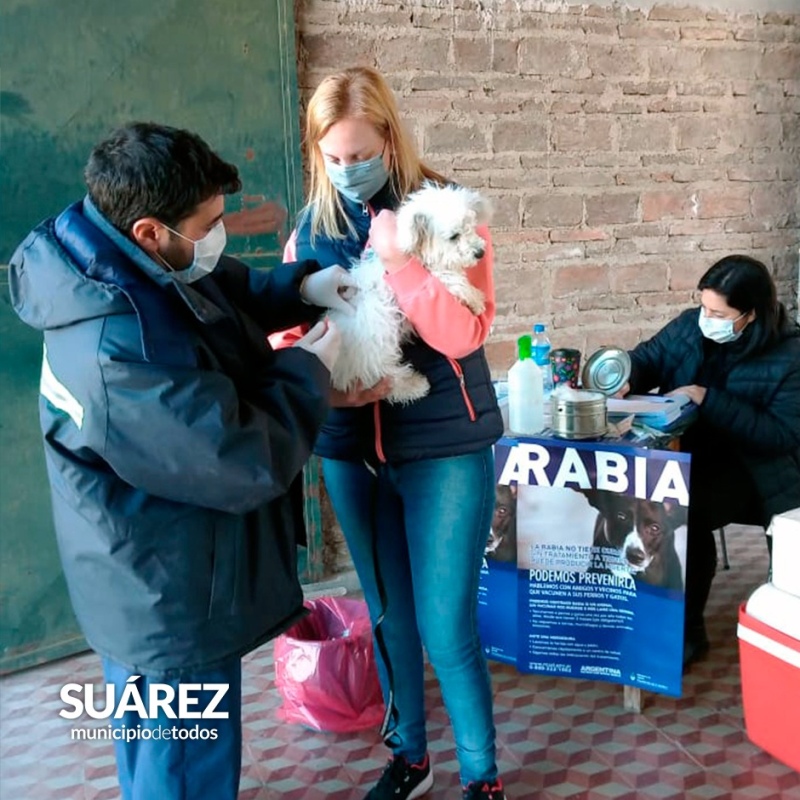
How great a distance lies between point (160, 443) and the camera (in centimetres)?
120

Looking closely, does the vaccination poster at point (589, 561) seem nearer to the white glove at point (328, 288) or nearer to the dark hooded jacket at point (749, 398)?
the dark hooded jacket at point (749, 398)

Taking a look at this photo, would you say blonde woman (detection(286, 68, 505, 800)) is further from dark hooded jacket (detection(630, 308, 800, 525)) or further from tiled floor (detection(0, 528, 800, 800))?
dark hooded jacket (detection(630, 308, 800, 525))

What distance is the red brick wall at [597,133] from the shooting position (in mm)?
3000

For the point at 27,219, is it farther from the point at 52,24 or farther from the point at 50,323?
the point at 50,323

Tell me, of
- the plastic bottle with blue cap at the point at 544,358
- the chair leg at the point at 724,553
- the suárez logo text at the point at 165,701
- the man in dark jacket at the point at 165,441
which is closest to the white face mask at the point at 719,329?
the plastic bottle with blue cap at the point at 544,358

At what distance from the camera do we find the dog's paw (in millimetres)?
1633

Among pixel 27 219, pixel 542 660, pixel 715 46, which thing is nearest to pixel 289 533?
pixel 542 660

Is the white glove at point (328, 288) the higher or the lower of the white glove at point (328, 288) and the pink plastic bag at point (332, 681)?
the higher

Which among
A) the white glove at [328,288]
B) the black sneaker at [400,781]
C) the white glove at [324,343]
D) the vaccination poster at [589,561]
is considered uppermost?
the white glove at [328,288]

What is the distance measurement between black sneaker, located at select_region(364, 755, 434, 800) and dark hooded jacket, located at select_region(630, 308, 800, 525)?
1.25 metres

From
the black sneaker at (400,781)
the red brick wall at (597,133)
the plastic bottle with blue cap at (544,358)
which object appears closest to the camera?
the black sneaker at (400,781)

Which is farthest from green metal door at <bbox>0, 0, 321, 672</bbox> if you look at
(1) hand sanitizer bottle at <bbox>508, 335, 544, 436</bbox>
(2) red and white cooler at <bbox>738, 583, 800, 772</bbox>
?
(2) red and white cooler at <bbox>738, 583, 800, 772</bbox>

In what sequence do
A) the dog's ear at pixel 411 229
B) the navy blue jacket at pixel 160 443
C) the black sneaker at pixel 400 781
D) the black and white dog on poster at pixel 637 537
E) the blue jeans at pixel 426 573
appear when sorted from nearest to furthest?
the navy blue jacket at pixel 160 443
the dog's ear at pixel 411 229
the blue jeans at pixel 426 573
the black sneaker at pixel 400 781
the black and white dog on poster at pixel 637 537

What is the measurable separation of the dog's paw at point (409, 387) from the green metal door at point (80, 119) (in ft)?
4.48
